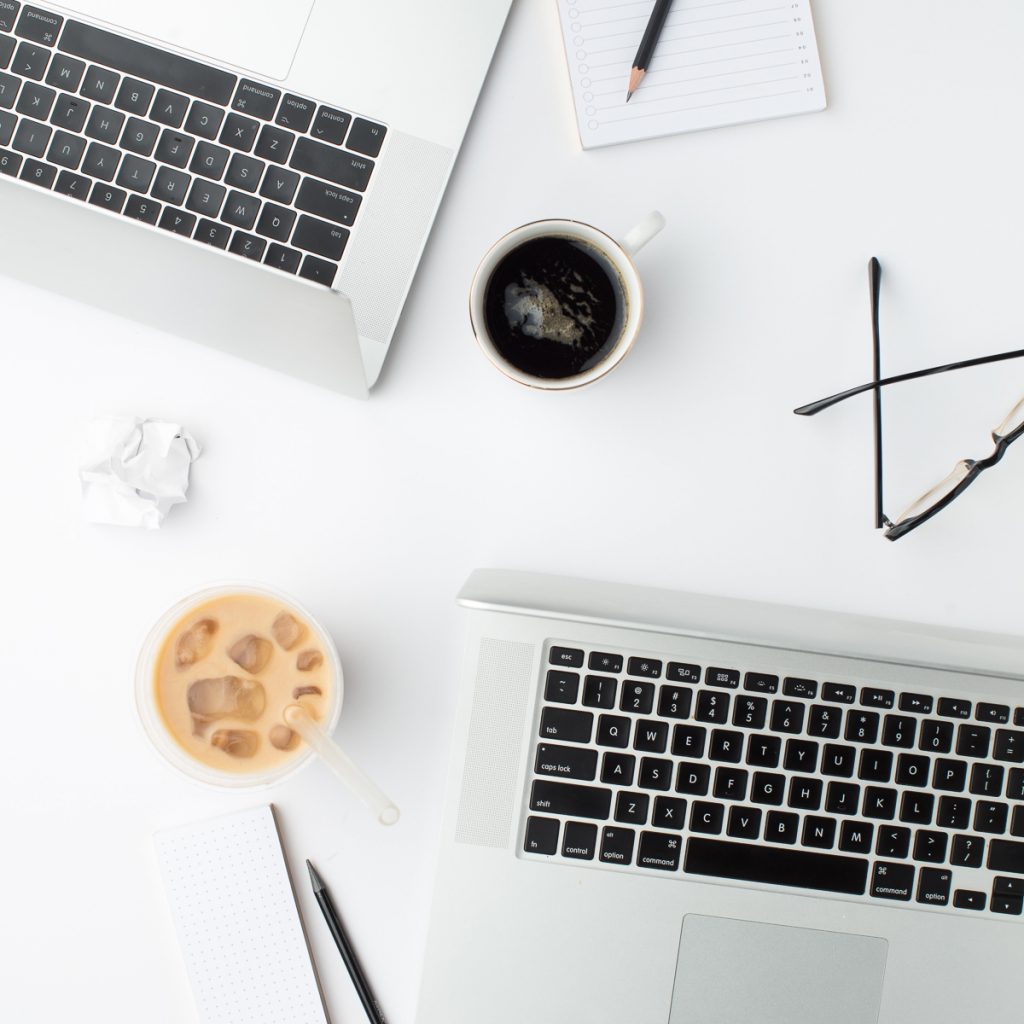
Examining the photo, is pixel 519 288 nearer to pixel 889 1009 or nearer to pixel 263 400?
pixel 263 400

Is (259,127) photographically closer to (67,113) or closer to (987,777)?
(67,113)

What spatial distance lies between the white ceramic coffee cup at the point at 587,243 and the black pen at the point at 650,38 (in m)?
0.12

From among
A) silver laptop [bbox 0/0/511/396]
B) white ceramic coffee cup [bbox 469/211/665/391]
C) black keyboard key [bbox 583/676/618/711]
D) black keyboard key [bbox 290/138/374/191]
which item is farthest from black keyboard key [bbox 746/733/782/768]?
black keyboard key [bbox 290/138/374/191]

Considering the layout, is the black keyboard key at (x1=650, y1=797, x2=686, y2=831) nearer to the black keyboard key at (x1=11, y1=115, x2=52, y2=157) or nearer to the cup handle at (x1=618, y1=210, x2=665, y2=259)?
the cup handle at (x1=618, y1=210, x2=665, y2=259)

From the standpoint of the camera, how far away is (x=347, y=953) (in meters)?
0.73

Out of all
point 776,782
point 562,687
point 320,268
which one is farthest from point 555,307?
point 776,782

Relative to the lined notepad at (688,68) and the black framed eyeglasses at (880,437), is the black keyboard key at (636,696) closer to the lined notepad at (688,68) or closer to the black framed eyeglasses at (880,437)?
the black framed eyeglasses at (880,437)

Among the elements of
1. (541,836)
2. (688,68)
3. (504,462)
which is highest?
(688,68)

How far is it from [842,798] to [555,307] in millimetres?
410

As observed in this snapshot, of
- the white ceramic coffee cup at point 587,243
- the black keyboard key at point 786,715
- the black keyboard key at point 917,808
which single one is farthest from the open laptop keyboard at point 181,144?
the black keyboard key at point 917,808

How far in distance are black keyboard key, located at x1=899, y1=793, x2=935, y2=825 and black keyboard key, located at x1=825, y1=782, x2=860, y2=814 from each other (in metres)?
0.03

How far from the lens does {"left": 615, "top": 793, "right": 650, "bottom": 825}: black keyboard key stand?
26.3 inches

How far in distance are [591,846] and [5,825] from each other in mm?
460

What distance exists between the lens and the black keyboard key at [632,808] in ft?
2.19
